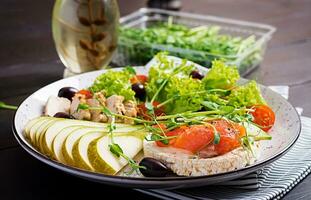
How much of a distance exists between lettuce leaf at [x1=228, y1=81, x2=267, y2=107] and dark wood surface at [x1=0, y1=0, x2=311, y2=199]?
9.5 inches

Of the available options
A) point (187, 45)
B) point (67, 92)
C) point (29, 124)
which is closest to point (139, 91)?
point (67, 92)

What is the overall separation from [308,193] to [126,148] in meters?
0.39

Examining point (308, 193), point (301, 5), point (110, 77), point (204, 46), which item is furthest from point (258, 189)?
point (301, 5)

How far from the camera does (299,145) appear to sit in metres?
1.55

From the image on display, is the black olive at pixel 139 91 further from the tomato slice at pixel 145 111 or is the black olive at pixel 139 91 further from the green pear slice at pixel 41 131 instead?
the green pear slice at pixel 41 131

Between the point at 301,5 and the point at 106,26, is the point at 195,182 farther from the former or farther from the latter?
the point at 301,5

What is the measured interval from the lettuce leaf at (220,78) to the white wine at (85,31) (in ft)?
1.41

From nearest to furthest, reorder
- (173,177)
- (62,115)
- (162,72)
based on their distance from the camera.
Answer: (173,177) → (62,115) → (162,72)

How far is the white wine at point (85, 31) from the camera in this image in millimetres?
1922

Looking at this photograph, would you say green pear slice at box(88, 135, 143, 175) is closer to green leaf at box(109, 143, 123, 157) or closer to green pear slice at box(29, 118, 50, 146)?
green leaf at box(109, 143, 123, 157)

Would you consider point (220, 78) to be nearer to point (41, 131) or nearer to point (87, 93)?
point (87, 93)

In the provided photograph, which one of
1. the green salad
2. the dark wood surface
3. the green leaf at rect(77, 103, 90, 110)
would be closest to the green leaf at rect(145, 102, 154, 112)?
the green leaf at rect(77, 103, 90, 110)

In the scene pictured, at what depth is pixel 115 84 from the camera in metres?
1.63

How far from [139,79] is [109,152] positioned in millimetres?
513
